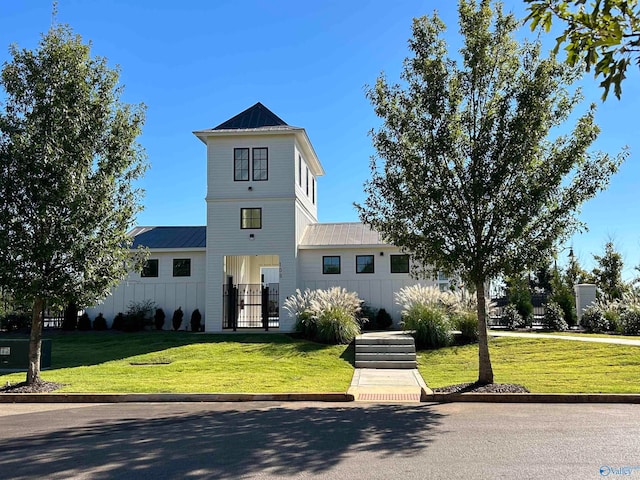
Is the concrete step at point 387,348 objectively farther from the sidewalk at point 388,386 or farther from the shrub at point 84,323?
the shrub at point 84,323

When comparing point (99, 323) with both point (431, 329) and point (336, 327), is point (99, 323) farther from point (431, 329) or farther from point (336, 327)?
point (431, 329)

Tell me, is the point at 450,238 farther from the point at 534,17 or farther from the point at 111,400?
the point at 111,400

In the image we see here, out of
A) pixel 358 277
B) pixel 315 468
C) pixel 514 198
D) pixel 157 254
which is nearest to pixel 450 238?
pixel 514 198

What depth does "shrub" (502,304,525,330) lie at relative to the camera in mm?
22438

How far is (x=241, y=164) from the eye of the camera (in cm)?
2253

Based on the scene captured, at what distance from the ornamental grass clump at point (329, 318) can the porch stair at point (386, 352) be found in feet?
2.83

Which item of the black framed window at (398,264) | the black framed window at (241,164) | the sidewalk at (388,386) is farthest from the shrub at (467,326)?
the black framed window at (241,164)

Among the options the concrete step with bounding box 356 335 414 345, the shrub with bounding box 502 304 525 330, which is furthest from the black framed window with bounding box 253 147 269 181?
the shrub with bounding box 502 304 525 330

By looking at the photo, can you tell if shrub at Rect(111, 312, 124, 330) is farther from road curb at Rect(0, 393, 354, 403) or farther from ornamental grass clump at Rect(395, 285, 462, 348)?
road curb at Rect(0, 393, 354, 403)

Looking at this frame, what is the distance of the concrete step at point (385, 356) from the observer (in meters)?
15.3

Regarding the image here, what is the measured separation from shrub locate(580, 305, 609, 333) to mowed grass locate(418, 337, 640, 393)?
5.40m

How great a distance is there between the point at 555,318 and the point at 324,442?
17436mm

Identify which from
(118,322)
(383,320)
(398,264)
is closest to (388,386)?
(383,320)

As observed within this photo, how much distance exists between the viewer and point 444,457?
618cm
